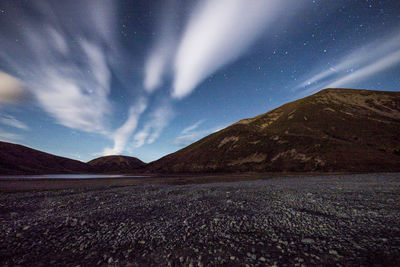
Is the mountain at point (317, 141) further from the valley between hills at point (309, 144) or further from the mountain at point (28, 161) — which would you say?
the mountain at point (28, 161)

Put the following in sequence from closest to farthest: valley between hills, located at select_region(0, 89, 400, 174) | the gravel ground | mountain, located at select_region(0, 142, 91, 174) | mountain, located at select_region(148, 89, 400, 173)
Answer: the gravel ground → mountain, located at select_region(148, 89, 400, 173) → valley between hills, located at select_region(0, 89, 400, 174) → mountain, located at select_region(0, 142, 91, 174)

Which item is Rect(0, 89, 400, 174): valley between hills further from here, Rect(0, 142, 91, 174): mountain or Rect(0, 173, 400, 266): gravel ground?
Rect(0, 173, 400, 266): gravel ground

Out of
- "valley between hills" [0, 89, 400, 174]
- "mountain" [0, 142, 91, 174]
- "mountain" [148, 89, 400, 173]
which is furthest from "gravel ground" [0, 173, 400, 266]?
"mountain" [0, 142, 91, 174]

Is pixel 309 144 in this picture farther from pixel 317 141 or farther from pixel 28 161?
pixel 28 161

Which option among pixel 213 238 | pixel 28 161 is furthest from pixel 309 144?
pixel 28 161

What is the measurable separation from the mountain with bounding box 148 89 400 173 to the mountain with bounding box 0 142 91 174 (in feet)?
226

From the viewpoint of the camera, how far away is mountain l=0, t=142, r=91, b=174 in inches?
3580

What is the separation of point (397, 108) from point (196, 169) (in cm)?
12399

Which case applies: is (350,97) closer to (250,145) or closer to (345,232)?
(250,145)

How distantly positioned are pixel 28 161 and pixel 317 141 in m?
174

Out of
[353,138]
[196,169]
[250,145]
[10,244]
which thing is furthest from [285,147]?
[10,244]

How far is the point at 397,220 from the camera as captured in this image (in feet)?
25.0

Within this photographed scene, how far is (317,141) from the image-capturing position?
6838cm

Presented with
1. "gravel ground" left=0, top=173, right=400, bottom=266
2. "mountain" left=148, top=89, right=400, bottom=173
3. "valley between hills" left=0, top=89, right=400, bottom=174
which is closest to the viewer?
"gravel ground" left=0, top=173, right=400, bottom=266
